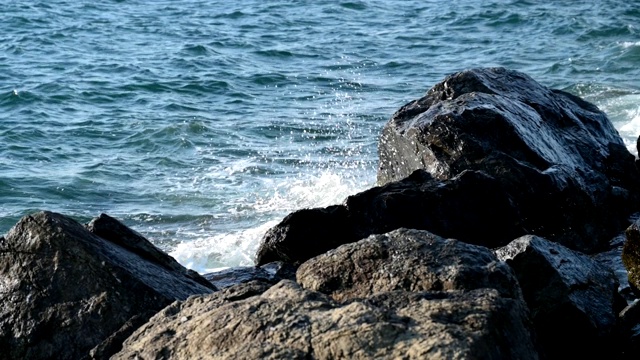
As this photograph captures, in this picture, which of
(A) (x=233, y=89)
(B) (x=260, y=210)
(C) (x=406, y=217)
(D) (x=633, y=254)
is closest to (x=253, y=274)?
(C) (x=406, y=217)

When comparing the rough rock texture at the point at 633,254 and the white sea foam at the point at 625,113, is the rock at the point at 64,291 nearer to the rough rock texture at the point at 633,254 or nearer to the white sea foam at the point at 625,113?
the rough rock texture at the point at 633,254

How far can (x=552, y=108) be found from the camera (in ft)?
32.0

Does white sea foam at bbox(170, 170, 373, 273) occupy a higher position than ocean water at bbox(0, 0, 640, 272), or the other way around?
white sea foam at bbox(170, 170, 373, 273)

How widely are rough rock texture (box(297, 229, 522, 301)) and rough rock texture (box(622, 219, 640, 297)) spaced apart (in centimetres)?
198

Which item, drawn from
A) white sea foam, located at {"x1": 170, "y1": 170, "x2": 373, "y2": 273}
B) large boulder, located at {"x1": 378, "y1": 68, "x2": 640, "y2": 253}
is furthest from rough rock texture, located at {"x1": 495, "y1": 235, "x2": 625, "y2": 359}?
white sea foam, located at {"x1": 170, "y1": 170, "x2": 373, "y2": 273}

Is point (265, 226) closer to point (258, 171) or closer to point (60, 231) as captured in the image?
point (258, 171)

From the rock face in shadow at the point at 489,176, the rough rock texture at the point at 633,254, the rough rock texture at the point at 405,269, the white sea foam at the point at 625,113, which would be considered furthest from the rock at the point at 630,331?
the white sea foam at the point at 625,113

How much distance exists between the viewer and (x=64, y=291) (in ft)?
17.9

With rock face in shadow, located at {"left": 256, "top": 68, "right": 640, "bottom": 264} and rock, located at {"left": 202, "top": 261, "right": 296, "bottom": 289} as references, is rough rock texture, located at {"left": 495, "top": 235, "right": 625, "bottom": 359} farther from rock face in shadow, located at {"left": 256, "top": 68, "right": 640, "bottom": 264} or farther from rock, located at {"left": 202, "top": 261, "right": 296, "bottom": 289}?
rock, located at {"left": 202, "top": 261, "right": 296, "bottom": 289}

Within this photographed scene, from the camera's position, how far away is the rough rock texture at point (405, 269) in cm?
461

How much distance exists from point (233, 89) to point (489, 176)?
38.0 feet

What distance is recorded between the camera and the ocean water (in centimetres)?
1280

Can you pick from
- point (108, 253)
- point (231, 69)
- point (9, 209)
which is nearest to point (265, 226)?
point (9, 209)

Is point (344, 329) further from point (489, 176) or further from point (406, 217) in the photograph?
point (489, 176)
